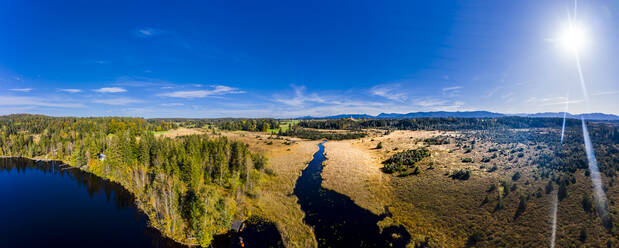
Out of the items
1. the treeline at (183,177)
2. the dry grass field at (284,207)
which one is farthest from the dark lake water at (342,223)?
the treeline at (183,177)

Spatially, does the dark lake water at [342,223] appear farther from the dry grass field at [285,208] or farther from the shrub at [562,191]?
the shrub at [562,191]

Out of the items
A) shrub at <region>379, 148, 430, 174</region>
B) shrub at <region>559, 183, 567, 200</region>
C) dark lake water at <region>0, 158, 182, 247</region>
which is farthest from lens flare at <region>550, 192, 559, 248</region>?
dark lake water at <region>0, 158, 182, 247</region>

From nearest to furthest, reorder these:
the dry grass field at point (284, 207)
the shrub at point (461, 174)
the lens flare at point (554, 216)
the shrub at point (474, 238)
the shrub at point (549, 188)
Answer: the lens flare at point (554, 216) → the shrub at point (474, 238) → the dry grass field at point (284, 207) → the shrub at point (549, 188) → the shrub at point (461, 174)

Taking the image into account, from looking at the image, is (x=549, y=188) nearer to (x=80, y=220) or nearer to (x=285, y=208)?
(x=285, y=208)

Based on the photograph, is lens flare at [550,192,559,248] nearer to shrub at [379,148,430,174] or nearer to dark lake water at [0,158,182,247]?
shrub at [379,148,430,174]

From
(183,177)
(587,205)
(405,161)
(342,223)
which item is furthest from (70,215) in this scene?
(587,205)

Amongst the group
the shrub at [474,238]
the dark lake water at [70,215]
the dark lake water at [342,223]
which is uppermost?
the shrub at [474,238]

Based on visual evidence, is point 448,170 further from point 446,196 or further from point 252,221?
point 252,221
